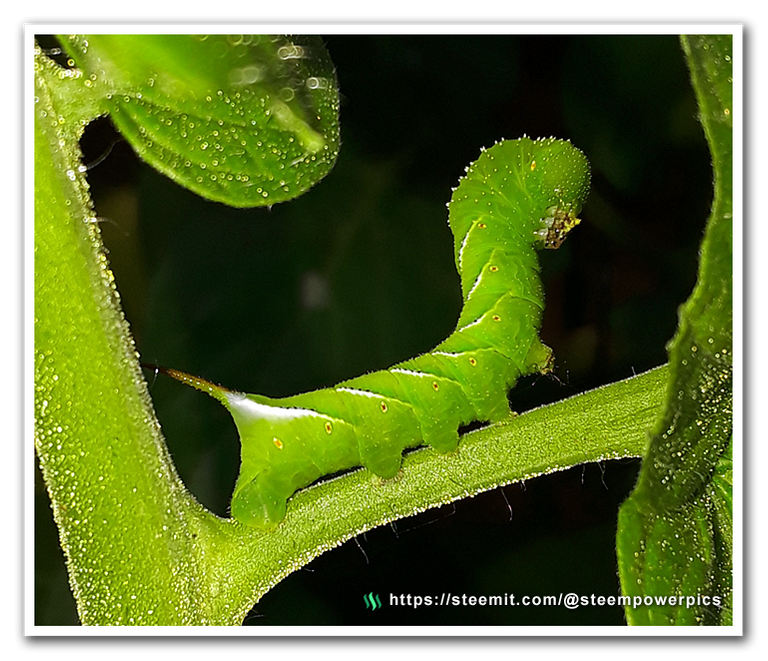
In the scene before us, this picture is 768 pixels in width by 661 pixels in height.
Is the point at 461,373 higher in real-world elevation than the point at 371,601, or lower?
higher

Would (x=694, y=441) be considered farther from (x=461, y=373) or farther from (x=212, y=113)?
(x=212, y=113)

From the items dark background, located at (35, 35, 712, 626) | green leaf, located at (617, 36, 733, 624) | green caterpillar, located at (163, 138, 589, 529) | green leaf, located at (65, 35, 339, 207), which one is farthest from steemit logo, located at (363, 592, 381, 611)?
green leaf, located at (65, 35, 339, 207)

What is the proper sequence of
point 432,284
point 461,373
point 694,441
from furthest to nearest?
point 432,284 < point 461,373 < point 694,441

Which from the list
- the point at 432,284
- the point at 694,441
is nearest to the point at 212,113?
the point at 432,284

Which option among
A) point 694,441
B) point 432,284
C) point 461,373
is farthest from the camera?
point 432,284

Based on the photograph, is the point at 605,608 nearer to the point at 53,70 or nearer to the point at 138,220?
the point at 138,220

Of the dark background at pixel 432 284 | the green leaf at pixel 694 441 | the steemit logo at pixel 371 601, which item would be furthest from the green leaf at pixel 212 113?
the steemit logo at pixel 371 601

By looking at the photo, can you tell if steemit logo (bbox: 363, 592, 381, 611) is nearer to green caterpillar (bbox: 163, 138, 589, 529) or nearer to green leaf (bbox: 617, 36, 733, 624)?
green caterpillar (bbox: 163, 138, 589, 529)
